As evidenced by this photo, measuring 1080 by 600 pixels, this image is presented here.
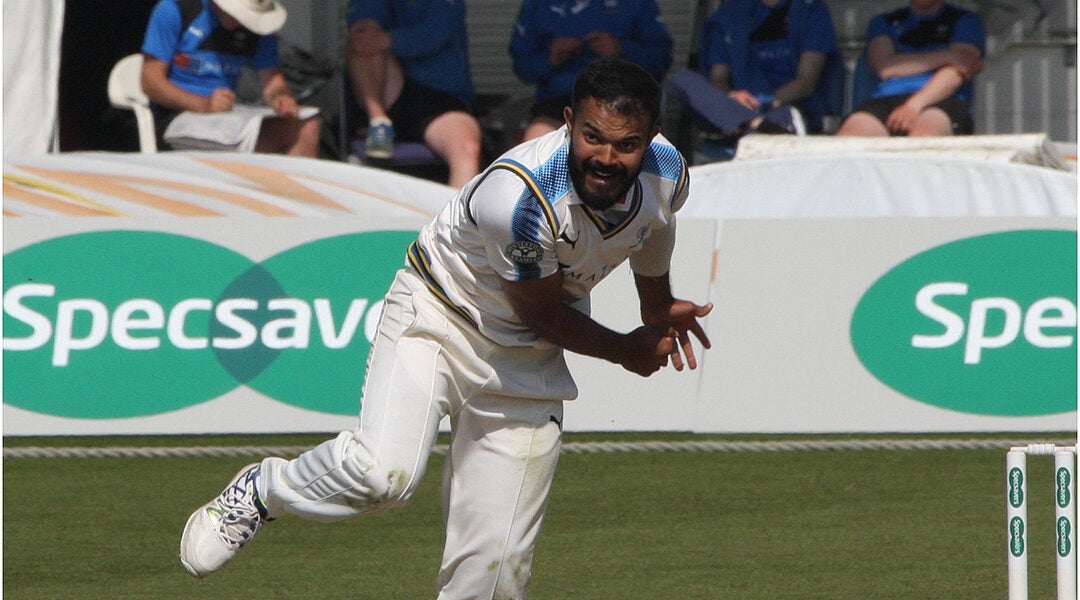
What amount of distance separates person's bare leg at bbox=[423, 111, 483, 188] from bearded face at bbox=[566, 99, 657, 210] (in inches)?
224

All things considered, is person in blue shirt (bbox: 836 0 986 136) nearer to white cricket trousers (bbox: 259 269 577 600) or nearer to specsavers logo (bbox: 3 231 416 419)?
specsavers logo (bbox: 3 231 416 419)

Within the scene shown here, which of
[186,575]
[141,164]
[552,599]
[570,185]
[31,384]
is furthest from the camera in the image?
[141,164]

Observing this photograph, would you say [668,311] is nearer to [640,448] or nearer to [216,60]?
[640,448]

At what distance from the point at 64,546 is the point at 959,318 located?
151 inches

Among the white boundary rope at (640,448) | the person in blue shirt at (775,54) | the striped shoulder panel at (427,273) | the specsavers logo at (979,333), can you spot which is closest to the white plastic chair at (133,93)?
the white boundary rope at (640,448)

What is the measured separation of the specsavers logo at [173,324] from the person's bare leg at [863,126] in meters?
3.56

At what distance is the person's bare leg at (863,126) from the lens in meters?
9.57

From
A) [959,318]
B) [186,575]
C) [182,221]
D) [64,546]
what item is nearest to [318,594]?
[186,575]

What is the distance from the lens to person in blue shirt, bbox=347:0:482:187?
9.36 meters

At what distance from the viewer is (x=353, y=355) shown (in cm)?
702

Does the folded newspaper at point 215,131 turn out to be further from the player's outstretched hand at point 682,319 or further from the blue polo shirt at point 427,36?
the player's outstretched hand at point 682,319

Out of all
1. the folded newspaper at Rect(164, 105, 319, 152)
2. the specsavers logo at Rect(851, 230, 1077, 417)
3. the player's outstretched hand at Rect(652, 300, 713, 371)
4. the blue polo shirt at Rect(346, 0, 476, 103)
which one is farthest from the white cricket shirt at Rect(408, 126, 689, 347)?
the blue polo shirt at Rect(346, 0, 476, 103)

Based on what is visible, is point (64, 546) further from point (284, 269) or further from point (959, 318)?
point (959, 318)

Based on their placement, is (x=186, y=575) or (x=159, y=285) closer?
(x=186, y=575)
